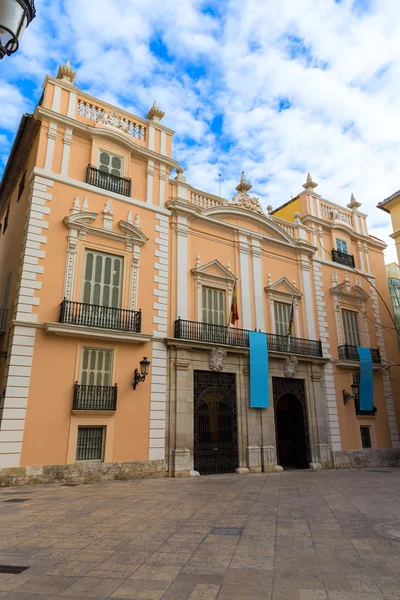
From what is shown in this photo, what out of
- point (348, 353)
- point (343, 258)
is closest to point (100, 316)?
point (348, 353)

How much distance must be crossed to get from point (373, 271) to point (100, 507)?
63.5 feet

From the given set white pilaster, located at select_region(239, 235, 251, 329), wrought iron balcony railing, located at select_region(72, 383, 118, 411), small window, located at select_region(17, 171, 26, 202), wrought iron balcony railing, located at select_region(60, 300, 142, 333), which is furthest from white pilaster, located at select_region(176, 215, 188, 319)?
small window, located at select_region(17, 171, 26, 202)

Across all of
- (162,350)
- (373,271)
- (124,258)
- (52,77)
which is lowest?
(162,350)

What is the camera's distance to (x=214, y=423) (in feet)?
47.8

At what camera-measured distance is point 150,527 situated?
6070mm

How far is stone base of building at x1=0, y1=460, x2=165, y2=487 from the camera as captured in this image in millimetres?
10406

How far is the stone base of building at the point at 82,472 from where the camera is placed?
10.4m

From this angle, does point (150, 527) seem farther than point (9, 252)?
No

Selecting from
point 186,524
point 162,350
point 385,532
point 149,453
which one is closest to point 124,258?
point 162,350

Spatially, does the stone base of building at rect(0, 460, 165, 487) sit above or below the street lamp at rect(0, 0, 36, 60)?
below

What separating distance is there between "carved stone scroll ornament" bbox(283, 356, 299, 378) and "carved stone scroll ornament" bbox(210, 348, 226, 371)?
10.2ft

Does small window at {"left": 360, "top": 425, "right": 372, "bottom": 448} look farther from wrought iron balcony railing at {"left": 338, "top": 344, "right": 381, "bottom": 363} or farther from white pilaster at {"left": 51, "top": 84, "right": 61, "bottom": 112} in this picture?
white pilaster at {"left": 51, "top": 84, "right": 61, "bottom": 112}

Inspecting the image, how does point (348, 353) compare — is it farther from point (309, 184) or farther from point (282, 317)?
point (309, 184)

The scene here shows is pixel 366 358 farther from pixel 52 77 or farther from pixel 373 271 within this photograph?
pixel 52 77
